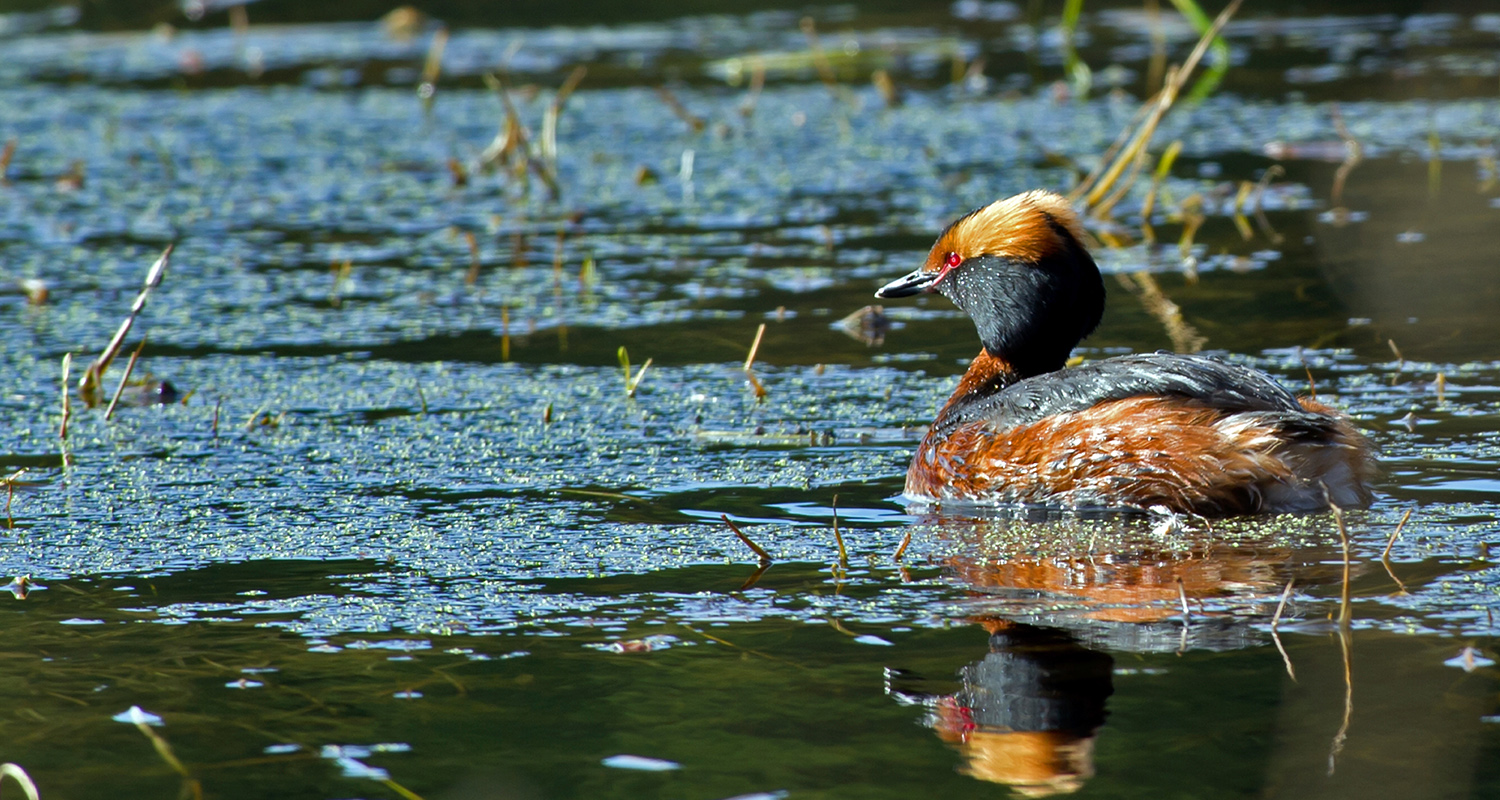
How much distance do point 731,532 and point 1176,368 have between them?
134cm

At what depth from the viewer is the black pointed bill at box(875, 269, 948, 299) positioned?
639 cm

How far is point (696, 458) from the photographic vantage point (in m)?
6.00

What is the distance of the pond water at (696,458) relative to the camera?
365cm

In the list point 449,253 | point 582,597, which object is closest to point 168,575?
point 582,597

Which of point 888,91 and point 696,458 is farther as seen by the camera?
point 888,91

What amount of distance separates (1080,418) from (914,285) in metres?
1.27

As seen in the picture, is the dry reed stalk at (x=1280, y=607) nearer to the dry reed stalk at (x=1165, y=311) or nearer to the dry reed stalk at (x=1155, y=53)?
the dry reed stalk at (x=1165, y=311)

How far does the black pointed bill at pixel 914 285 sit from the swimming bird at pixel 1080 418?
2.2 inches

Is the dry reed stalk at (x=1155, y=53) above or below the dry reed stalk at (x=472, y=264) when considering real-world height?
above

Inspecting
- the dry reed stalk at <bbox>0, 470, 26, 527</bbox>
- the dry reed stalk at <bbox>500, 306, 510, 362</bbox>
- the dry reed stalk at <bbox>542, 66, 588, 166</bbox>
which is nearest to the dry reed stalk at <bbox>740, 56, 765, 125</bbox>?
the dry reed stalk at <bbox>542, 66, 588, 166</bbox>

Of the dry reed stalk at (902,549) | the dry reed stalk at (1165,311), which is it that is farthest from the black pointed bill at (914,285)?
the dry reed stalk at (902,549)

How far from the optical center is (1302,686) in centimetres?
→ 372

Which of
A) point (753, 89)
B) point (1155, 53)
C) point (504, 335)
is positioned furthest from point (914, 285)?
point (1155, 53)

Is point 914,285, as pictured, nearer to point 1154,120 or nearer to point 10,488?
point 1154,120
